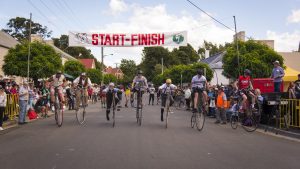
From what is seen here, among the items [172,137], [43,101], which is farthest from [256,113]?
[43,101]

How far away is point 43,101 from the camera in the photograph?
20.8 meters

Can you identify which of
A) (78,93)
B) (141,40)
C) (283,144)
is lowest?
(283,144)

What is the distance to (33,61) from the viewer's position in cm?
4009

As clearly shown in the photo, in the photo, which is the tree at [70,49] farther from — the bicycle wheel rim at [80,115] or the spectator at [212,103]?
the bicycle wheel rim at [80,115]

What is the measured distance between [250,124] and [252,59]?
72.9 ft

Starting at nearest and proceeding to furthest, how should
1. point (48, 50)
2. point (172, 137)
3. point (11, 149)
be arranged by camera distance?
point (11, 149) → point (172, 137) → point (48, 50)

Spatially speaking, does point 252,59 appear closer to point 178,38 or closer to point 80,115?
Result: point 178,38

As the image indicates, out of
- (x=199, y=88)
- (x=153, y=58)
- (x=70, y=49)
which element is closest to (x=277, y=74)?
(x=199, y=88)

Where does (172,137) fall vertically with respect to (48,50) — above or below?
below

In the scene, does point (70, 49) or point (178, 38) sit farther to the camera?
point (70, 49)

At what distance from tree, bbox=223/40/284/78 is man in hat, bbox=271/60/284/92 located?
58.6ft

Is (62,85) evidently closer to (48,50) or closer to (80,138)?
(80,138)

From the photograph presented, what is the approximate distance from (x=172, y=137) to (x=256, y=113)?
11.8 ft

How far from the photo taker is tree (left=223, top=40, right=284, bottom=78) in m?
35.3
